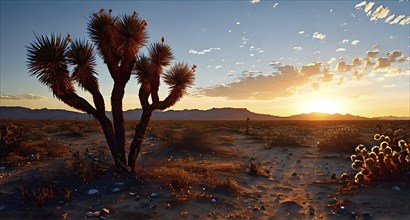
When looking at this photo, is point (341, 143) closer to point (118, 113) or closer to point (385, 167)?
point (385, 167)

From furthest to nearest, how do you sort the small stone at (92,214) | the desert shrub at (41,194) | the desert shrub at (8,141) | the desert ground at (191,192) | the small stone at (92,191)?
1. the desert shrub at (8,141)
2. the small stone at (92,191)
3. the desert shrub at (41,194)
4. the desert ground at (191,192)
5. the small stone at (92,214)

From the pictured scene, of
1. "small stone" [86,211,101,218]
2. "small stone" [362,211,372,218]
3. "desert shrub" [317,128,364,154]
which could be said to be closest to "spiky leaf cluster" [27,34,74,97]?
"small stone" [86,211,101,218]

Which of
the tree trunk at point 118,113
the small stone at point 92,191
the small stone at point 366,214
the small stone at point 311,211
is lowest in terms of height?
the small stone at point 311,211

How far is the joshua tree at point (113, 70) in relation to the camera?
31.7 feet

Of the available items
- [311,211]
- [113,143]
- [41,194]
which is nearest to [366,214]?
[311,211]

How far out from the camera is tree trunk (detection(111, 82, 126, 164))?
35.0 feet

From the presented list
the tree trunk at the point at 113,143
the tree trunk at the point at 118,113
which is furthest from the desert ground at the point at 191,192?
the tree trunk at the point at 118,113

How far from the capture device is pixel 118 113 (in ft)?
35.2

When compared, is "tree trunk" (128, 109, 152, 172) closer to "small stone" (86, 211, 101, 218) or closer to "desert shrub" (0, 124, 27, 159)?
"small stone" (86, 211, 101, 218)

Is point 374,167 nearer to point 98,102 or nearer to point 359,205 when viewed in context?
point 359,205

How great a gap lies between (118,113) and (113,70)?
4.51ft

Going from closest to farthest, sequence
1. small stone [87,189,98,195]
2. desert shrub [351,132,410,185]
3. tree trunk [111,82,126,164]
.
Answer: small stone [87,189,98,195]
desert shrub [351,132,410,185]
tree trunk [111,82,126,164]

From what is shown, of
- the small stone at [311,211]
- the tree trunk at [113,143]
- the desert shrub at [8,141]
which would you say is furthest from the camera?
the desert shrub at [8,141]

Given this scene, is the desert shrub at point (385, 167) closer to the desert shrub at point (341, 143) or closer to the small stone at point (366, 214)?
the small stone at point (366, 214)
